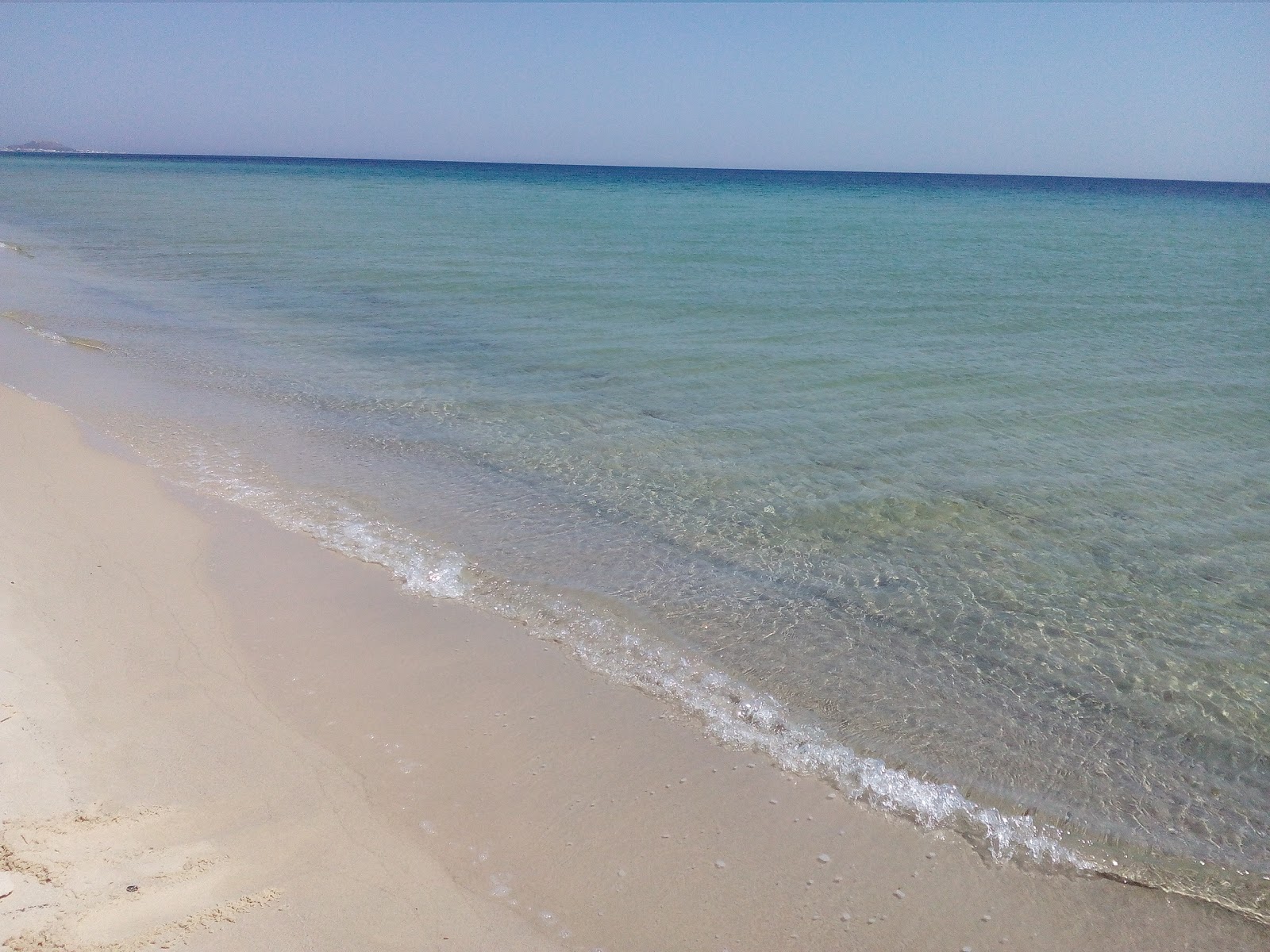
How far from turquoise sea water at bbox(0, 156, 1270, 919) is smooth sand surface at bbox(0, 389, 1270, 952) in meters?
0.36

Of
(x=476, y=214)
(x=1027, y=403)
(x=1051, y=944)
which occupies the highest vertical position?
(x=476, y=214)

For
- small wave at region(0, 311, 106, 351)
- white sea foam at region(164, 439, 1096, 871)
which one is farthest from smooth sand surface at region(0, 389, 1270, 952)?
small wave at region(0, 311, 106, 351)

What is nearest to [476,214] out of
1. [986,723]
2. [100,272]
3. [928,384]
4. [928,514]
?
[100,272]

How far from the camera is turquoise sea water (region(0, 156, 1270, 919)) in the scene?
4.48 metres

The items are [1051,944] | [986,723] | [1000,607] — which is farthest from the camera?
[1000,607]

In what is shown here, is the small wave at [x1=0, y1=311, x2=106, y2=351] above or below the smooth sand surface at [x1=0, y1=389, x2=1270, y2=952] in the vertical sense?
above

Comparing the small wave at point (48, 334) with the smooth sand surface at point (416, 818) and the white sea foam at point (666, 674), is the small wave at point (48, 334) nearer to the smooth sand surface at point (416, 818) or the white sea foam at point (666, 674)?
the white sea foam at point (666, 674)

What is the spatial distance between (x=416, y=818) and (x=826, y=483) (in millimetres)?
4859

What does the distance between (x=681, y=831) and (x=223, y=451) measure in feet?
20.6

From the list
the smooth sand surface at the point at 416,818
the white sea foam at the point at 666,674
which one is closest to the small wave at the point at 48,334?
the white sea foam at the point at 666,674

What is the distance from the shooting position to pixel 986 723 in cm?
464

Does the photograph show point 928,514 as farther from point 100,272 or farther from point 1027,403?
point 100,272

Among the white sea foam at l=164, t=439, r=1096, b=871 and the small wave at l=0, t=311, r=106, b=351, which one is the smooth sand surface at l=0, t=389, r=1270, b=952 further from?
the small wave at l=0, t=311, r=106, b=351

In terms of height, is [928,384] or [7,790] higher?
[928,384]
